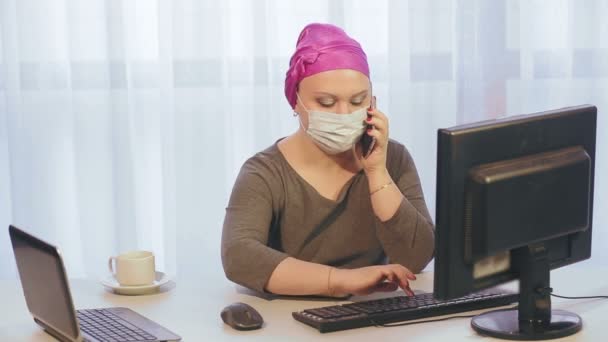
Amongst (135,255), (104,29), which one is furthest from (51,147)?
(135,255)

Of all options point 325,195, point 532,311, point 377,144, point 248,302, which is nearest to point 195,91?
point 325,195

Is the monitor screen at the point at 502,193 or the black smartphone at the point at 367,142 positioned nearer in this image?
the monitor screen at the point at 502,193

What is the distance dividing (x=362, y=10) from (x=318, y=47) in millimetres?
1010

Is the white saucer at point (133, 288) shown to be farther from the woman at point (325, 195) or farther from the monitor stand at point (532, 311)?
the monitor stand at point (532, 311)

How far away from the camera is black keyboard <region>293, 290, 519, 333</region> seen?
1791mm

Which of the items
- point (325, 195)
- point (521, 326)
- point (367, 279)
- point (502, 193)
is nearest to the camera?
point (502, 193)

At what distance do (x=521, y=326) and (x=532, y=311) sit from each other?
0.03 metres

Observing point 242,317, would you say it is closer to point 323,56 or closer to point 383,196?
point 383,196

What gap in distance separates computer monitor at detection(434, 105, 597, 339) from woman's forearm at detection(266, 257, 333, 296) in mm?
319

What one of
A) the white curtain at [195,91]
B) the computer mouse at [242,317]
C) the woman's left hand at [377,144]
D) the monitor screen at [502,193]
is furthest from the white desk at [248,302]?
the white curtain at [195,91]

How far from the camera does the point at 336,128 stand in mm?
2123

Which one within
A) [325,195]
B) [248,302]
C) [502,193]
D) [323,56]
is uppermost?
[323,56]

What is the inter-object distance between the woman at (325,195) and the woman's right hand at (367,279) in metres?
0.01

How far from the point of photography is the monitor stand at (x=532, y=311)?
1.72m
